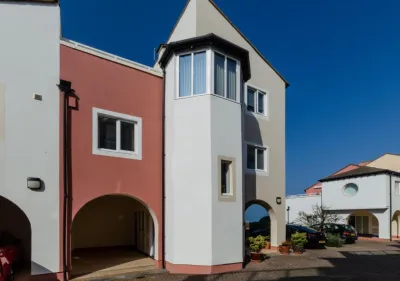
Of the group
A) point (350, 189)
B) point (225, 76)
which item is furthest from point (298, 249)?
point (350, 189)

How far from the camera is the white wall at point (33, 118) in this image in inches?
347

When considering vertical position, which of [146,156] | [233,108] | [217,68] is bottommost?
[146,156]

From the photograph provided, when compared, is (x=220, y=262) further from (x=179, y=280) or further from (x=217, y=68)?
(x=217, y=68)

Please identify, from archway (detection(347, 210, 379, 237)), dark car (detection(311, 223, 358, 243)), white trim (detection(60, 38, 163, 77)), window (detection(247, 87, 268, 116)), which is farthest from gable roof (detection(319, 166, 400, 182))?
white trim (detection(60, 38, 163, 77))

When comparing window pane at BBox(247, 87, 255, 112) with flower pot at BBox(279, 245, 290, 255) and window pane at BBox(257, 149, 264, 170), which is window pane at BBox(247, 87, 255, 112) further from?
flower pot at BBox(279, 245, 290, 255)

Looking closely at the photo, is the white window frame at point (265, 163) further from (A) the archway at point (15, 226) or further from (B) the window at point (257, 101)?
(A) the archway at point (15, 226)

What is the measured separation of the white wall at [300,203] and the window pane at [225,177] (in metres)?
22.2

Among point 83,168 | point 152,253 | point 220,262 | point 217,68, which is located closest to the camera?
point 83,168

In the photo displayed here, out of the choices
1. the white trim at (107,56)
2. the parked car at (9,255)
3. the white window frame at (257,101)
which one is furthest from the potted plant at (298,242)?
the parked car at (9,255)

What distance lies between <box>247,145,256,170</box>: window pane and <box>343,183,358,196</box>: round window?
15557 mm

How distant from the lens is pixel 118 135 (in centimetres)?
1105

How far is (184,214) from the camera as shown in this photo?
36.2 feet

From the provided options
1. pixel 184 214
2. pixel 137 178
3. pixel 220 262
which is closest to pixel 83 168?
pixel 137 178

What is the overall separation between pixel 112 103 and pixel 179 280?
5856 millimetres
